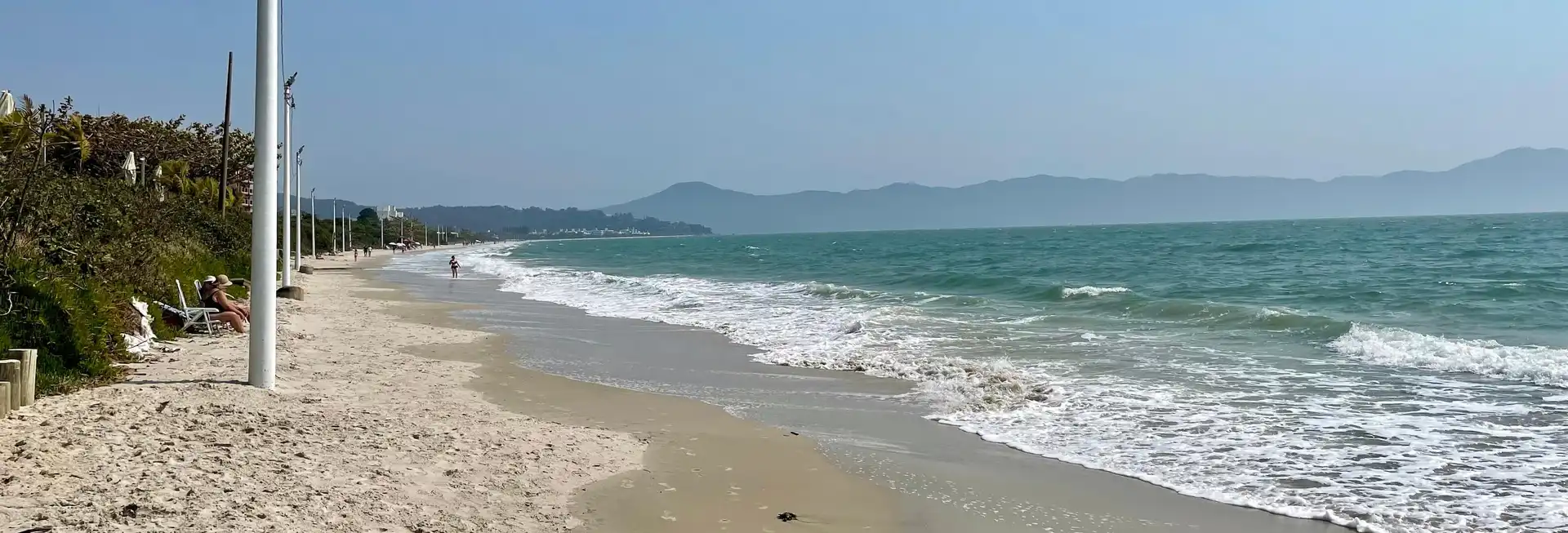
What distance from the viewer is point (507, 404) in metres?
8.98

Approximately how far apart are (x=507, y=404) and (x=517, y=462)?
272cm

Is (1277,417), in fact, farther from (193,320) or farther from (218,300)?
(218,300)

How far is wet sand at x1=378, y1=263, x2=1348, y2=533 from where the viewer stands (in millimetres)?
5711

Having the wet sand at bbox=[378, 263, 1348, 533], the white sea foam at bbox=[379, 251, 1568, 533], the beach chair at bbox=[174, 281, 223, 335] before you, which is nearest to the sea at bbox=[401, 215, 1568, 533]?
the white sea foam at bbox=[379, 251, 1568, 533]

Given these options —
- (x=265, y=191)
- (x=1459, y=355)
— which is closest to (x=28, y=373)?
(x=265, y=191)

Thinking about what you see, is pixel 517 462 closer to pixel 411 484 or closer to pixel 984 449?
pixel 411 484

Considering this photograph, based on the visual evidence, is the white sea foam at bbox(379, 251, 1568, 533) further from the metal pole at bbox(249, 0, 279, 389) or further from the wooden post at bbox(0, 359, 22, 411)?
the wooden post at bbox(0, 359, 22, 411)

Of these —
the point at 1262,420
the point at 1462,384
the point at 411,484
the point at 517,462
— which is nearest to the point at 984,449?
the point at 1262,420

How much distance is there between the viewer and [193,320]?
12.0 meters

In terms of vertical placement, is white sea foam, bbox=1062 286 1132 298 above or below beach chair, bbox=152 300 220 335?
below

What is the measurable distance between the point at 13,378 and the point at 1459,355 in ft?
46.2

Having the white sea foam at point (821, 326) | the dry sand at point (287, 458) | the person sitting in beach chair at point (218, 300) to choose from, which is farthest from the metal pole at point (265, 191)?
the white sea foam at point (821, 326)

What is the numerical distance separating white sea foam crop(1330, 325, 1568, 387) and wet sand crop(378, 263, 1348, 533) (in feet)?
20.6

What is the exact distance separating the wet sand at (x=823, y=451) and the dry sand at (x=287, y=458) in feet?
1.59
